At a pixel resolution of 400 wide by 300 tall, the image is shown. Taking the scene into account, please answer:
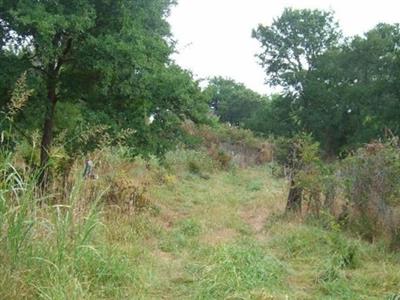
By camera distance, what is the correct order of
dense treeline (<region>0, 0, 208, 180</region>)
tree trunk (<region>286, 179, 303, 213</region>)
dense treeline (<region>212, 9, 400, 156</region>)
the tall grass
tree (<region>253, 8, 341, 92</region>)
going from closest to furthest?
the tall grass → dense treeline (<region>0, 0, 208, 180</region>) → tree trunk (<region>286, 179, 303, 213</region>) → dense treeline (<region>212, 9, 400, 156</region>) → tree (<region>253, 8, 341, 92</region>)

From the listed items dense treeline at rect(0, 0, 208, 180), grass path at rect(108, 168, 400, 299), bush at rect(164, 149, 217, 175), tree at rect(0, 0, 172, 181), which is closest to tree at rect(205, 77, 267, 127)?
bush at rect(164, 149, 217, 175)

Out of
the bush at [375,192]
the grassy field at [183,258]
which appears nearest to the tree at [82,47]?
the grassy field at [183,258]

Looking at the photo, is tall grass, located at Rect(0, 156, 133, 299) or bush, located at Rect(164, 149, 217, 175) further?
bush, located at Rect(164, 149, 217, 175)

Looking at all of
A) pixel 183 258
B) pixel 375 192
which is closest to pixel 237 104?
pixel 375 192

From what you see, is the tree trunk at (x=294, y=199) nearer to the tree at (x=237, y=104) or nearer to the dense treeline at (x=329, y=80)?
the dense treeline at (x=329, y=80)

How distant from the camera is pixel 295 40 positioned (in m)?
27.8

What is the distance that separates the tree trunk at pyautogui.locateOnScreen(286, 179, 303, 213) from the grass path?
294 mm

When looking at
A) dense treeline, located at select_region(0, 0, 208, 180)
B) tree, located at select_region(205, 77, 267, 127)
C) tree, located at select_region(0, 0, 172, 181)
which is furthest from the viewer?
tree, located at select_region(205, 77, 267, 127)

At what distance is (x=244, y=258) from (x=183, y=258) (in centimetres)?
80

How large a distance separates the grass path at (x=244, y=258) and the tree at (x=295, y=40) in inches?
798

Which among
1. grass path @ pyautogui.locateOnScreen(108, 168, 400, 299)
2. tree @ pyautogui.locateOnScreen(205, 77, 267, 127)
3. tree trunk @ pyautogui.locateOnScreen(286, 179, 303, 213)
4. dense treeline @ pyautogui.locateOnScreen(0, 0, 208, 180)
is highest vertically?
tree @ pyautogui.locateOnScreen(205, 77, 267, 127)

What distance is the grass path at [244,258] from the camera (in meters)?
4.46

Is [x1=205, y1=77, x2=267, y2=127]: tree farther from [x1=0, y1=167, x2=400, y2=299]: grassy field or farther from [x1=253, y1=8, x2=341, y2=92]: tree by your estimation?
[x1=0, y1=167, x2=400, y2=299]: grassy field

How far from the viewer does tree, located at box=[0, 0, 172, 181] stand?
5727mm
